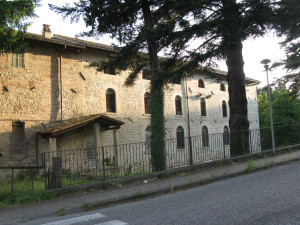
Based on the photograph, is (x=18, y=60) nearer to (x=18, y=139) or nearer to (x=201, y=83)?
(x=18, y=139)

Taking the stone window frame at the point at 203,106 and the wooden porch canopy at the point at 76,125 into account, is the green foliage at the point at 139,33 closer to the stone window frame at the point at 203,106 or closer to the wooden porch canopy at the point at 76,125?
the wooden porch canopy at the point at 76,125

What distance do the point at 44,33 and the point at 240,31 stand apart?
13253 mm

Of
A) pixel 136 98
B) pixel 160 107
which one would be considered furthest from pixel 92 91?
pixel 160 107

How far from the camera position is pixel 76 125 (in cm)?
1541

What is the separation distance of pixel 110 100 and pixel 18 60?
259 inches

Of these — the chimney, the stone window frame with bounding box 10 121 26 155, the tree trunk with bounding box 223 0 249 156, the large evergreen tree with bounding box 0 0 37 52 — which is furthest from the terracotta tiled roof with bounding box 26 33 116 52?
the tree trunk with bounding box 223 0 249 156

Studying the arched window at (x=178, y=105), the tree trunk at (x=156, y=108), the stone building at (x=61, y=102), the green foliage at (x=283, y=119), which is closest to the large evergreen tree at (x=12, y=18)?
the stone building at (x=61, y=102)

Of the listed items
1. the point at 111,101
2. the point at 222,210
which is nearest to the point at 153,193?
the point at 222,210

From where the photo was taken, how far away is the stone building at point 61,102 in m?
15.5

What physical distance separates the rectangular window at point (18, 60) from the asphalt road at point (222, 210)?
1277cm

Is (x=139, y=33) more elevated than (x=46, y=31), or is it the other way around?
(x=46, y=31)

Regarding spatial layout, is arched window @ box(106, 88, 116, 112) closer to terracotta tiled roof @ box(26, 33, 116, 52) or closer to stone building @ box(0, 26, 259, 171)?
stone building @ box(0, 26, 259, 171)

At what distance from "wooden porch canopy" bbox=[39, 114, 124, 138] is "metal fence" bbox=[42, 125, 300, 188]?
2751 mm

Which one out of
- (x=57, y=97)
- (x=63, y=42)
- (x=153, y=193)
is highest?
(x=63, y=42)
